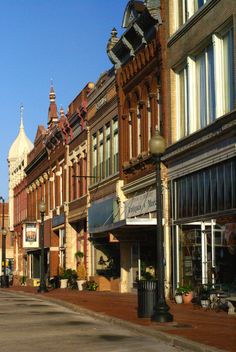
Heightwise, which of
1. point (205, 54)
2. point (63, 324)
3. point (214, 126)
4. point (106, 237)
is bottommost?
point (63, 324)

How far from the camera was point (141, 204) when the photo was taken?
31.4 meters

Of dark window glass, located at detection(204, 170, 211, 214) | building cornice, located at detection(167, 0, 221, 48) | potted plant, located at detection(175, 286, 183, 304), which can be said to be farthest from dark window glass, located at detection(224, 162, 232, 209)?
building cornice, located at detection(167, 0, 221, 48)

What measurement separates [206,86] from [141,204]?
8.39 m

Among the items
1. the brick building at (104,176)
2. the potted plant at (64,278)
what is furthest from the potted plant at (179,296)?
the potted plant at (64,278)

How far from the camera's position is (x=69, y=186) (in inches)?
1913

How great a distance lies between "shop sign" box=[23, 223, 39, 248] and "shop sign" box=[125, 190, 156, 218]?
24.6 meters

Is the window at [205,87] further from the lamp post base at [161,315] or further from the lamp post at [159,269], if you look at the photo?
the lamp post base at [161,315]

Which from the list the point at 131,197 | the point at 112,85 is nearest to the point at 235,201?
the point at 131,197

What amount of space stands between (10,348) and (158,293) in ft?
16.9

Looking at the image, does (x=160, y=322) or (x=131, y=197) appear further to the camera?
(x=131, y=197)

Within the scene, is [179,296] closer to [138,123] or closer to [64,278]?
[138,123]

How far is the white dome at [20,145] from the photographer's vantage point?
81.7 metres

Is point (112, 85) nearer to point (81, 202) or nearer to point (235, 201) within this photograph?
point (81, 202)

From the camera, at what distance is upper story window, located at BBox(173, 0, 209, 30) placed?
2608cm
